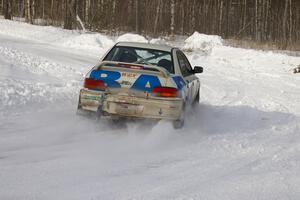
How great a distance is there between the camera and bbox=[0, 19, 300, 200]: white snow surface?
5031 mm

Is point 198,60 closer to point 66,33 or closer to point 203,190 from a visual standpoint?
point 66,33

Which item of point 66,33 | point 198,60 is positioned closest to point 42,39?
point 66,33

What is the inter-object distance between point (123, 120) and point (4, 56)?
7603mm

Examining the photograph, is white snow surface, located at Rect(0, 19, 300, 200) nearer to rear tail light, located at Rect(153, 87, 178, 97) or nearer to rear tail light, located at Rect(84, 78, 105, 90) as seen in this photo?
rear tail light, located at Rect(153, 87, 178, 97)

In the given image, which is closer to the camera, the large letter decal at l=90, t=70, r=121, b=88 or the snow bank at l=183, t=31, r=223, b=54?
the large letter decal at l=90, t=70, r=121, b=88

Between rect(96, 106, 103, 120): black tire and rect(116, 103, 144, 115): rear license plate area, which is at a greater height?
rect(116, 103, 144, 115): rear license plate area

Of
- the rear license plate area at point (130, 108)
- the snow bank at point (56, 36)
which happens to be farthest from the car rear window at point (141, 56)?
the snow bank at point (56, 36)

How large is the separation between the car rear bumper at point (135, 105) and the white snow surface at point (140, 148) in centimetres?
28

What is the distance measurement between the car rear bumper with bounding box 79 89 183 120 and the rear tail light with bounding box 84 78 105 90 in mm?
85

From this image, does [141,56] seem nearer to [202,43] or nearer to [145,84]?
[145,84]

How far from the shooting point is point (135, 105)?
734cm

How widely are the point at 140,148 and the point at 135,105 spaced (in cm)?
82

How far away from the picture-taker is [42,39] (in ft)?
76.1

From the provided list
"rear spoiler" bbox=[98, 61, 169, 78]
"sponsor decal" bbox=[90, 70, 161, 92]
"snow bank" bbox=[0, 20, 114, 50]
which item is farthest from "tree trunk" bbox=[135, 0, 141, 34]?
"sponsor decal" bbox=[90, 70, 161, 92]
